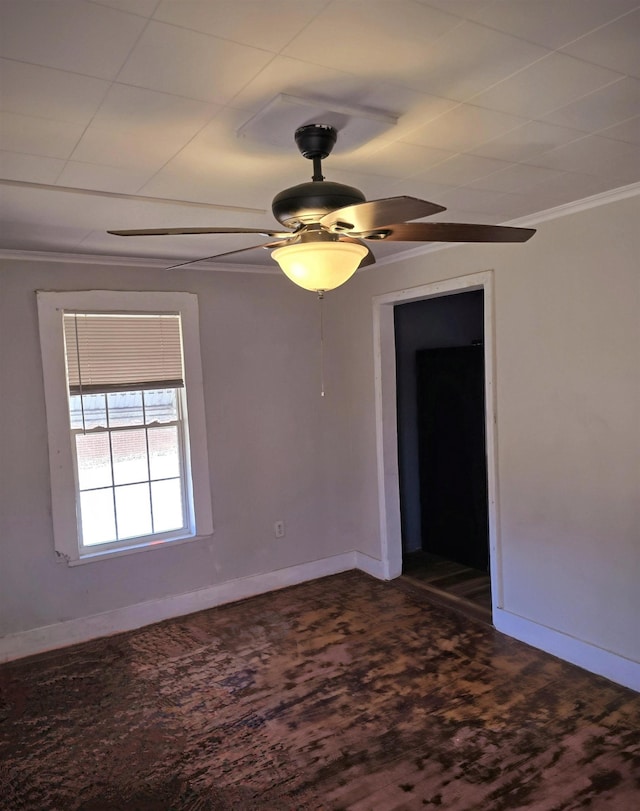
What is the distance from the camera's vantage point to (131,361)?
3.87 metres

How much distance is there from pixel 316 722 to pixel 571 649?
1456 mm

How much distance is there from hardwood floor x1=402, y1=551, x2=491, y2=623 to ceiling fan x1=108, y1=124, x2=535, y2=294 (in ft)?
9.30

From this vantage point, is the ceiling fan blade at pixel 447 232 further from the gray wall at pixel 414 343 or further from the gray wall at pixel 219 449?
the gray wall at pixel 414 343

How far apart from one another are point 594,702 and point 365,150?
272cm

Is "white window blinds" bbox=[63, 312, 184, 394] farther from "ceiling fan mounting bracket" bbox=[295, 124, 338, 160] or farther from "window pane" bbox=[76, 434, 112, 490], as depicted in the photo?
"ceiling fan mounting bracket" bbox=[295, 124, 338, 160]

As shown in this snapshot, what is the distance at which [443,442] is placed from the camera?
16.3 feet

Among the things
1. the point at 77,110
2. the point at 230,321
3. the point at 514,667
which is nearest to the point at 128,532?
the point at 230,321

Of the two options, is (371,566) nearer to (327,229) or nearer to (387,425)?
(387,425)

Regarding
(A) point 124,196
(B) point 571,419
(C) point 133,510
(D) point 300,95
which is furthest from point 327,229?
(C) point 133,510

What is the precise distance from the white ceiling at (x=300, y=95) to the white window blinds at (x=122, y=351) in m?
1.08

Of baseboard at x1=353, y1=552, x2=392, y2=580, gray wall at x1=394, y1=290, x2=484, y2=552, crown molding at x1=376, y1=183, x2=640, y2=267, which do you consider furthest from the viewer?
gray wall at x1=394, y1=290, x2=484, y2=552

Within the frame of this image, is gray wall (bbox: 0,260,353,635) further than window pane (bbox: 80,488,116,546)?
No

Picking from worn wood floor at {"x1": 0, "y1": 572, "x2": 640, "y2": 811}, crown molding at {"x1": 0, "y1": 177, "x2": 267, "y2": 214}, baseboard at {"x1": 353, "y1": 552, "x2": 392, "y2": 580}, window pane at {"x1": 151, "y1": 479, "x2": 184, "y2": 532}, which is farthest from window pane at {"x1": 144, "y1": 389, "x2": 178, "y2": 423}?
baseboard at {"x1": 353, "y1": 552, "x2": 392, "y2": 580}

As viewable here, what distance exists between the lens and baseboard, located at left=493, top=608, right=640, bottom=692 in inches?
116
